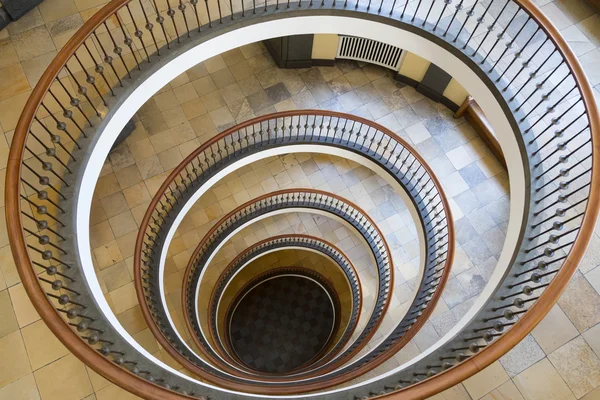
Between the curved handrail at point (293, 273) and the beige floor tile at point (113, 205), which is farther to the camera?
the curved handrail at point (293, 273)

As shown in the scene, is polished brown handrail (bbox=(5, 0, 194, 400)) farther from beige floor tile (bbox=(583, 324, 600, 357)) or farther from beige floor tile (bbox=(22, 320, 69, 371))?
beige floor tile (bbox=(583, 324, 600, 357))

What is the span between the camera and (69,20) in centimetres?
642

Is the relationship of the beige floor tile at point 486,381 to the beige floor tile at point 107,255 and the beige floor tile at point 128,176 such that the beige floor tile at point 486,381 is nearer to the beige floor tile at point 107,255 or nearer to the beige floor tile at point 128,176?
the beige floor tile at point 107,255

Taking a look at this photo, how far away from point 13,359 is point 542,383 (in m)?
5.49

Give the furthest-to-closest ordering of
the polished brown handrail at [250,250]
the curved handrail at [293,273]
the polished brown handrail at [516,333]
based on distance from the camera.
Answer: the curved handrail at [293,273]
the polished brown handrail at [250,250]
the polished brown handrail at [516,333]

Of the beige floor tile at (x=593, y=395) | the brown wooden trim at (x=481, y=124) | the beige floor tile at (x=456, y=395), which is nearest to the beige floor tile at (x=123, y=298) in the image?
the beige floor tile at (x=456, y=395)

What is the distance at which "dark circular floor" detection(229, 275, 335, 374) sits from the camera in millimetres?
11891

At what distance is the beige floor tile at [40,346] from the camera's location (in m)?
4.42

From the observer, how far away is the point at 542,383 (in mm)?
4391

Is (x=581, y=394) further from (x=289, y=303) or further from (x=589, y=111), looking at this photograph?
(x=289, y=303)

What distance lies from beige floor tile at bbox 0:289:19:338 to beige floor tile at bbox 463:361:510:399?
15.9 ft

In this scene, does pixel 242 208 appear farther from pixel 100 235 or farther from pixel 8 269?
pixel 8 269

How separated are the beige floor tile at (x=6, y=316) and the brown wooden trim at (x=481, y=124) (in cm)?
789

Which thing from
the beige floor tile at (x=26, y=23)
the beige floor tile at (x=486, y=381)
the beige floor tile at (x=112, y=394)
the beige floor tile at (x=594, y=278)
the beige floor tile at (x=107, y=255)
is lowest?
the beige floor tile at (x=486, y=381)
